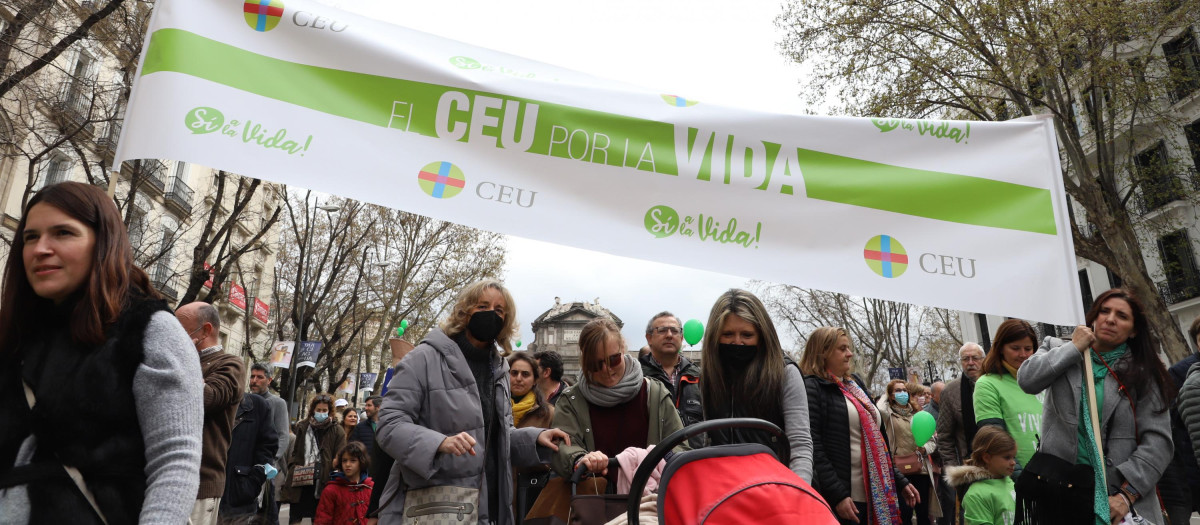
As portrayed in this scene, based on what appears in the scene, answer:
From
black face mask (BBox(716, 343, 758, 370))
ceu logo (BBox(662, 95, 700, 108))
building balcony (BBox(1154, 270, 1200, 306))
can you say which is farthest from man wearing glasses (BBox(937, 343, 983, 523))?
building balcony (BBox(1154, 270, 1200, 306))

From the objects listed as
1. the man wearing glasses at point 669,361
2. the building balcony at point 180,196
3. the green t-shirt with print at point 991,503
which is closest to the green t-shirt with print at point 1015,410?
the green t-shirt with print at point 991,503

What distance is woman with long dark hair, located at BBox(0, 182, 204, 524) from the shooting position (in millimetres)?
1801

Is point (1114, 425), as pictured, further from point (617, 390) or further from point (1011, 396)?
point (617, 390)

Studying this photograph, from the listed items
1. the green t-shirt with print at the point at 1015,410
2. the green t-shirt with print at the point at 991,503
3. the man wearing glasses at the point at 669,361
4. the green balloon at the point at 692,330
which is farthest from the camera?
the green balloon at the point at 692,330

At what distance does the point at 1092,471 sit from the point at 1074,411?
0.29 m

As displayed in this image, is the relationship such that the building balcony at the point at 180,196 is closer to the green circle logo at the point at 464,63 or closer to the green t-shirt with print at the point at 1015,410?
the green circle logo at the point at 464,63

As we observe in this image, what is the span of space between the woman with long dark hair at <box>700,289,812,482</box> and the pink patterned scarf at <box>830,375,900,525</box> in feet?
3.00

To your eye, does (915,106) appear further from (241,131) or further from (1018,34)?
(241,131)

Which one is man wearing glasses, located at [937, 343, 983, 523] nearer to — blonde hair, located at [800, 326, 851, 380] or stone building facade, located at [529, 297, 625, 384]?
blonde hair, located at [800, 326, 851, 380]

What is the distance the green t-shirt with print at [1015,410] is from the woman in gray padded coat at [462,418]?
280cm

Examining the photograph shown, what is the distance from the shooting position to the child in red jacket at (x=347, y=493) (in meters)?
8.45

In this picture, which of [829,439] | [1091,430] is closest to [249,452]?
[829,439]

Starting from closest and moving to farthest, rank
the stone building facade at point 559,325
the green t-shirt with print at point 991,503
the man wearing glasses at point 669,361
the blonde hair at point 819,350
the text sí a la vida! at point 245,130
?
the text sí a la vida! at point 245,130 < the green t-shirt with print at point 991,503 < the blonde hair at point 819,350 < the man wearing glasses at point 669,361 < the stone building facade at point 559,325

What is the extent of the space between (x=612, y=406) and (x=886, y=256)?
166 cm
